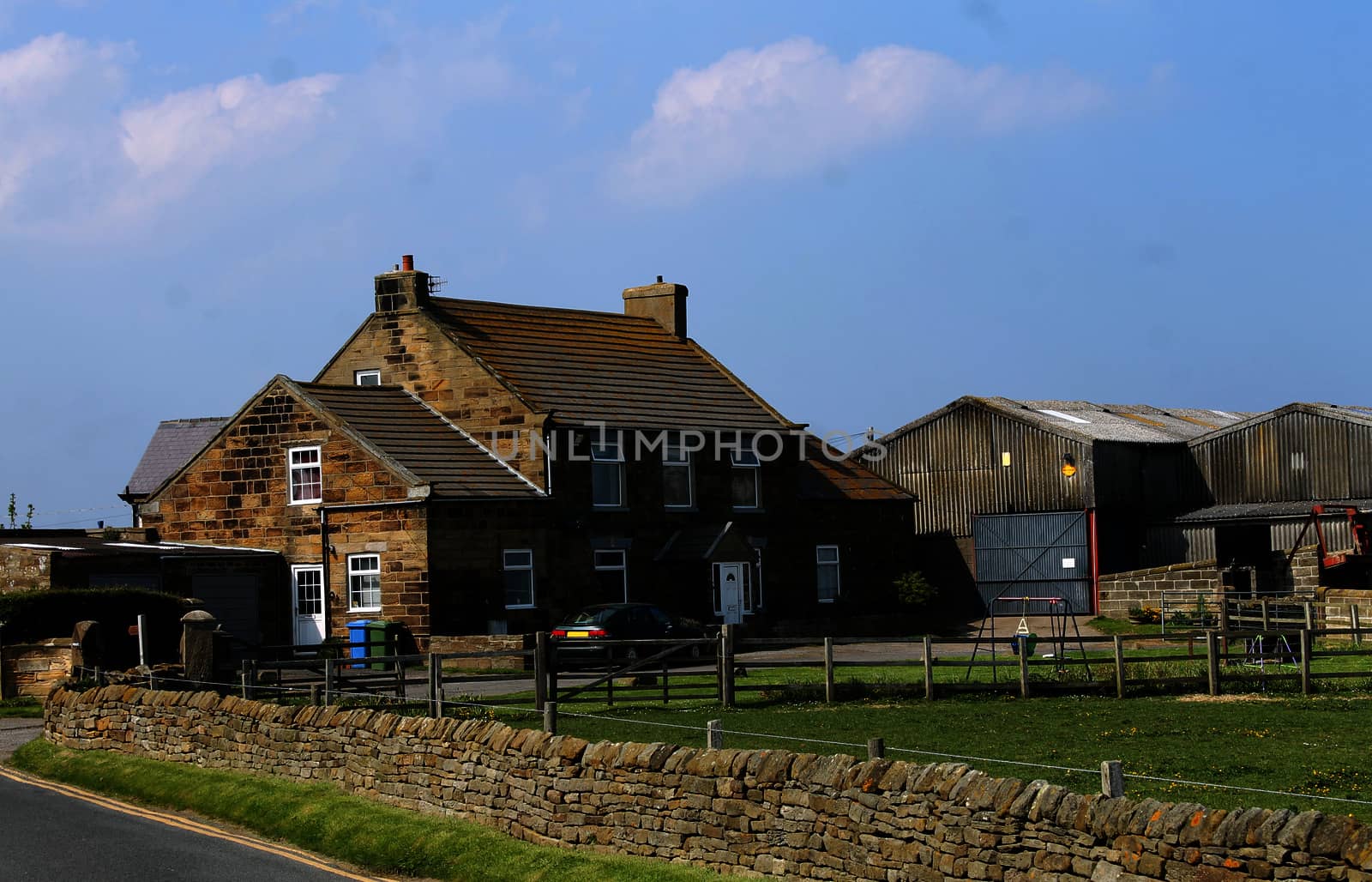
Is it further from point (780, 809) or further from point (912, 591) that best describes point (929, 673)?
point (912, 591)

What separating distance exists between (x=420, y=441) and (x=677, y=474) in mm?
7726

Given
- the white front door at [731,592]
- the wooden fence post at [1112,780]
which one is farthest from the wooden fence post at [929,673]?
the white front door at [731,592]

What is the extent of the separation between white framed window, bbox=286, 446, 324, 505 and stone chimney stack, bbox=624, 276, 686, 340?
14170 millimetres

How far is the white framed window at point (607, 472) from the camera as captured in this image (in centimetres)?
4588

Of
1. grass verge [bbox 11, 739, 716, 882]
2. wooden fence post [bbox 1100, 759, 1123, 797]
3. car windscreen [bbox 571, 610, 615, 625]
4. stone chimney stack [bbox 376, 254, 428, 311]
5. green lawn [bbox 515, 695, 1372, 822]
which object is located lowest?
grass verge [bbox 11, 739, 716, 882]

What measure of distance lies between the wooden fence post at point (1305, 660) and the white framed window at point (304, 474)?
25.4 m

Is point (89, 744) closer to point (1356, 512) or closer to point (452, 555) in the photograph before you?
point (452, 555)

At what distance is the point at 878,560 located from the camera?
52.7m

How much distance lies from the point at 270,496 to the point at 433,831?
27595mm

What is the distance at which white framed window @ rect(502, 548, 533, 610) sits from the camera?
43062 millimetres

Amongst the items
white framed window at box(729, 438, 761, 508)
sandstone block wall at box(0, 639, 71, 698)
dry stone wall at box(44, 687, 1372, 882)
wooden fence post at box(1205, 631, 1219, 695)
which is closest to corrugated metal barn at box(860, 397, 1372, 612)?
white framed window at box(729, 438, 761, 508)

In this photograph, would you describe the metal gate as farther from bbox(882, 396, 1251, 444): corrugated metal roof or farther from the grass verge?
the grass verge

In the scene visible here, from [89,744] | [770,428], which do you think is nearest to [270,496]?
[770,428]

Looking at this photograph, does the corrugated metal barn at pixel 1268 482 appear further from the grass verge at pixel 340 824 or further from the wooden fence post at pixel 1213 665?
the grass verge at pixel 340 824
